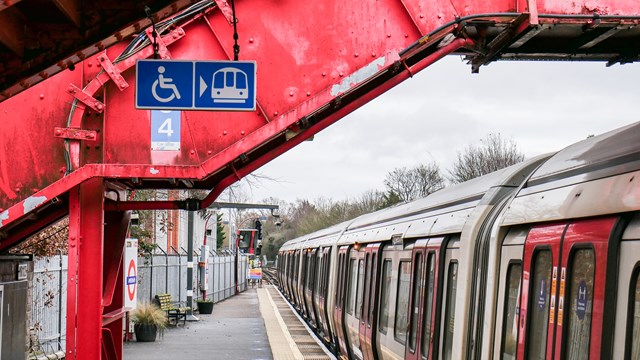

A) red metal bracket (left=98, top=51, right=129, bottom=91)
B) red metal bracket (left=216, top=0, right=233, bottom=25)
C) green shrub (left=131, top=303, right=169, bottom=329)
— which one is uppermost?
red metal bracket (left=216, top=0, right=233, bottom=25)

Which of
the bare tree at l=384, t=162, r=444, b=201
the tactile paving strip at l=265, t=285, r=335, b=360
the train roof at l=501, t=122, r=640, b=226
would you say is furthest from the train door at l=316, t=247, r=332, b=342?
the bare tree at l=384, t=162, r=444, b=201

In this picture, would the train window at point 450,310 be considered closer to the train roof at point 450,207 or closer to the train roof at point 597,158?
the train roof at point 450,207

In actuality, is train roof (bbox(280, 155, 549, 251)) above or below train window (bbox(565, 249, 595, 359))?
above

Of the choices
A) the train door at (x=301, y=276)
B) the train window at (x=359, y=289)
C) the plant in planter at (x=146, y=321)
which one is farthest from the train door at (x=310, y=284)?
the train window at (x=359, y=289)

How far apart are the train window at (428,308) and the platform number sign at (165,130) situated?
2.74 metres

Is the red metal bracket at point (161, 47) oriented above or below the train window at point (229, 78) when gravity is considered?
above

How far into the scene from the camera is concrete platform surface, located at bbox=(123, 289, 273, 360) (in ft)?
58.3

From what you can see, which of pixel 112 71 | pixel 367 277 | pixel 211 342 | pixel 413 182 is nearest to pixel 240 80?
pixel 112 71

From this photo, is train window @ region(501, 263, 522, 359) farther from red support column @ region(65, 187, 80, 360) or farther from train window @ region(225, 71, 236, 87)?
red support column @ region(65, 187, 80, 360)

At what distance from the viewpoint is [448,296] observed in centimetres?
788

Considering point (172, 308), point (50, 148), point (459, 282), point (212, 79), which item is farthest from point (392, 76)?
point (172, 308)

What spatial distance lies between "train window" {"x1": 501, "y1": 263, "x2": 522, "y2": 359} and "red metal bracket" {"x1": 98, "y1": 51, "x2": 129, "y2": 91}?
4589 millimetres

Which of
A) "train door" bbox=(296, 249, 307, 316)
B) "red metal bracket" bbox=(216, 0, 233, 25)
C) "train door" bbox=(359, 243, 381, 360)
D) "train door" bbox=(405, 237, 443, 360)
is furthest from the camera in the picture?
"train door" bbox=(296, 249, 307, 316)

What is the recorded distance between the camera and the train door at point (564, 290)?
436cm
